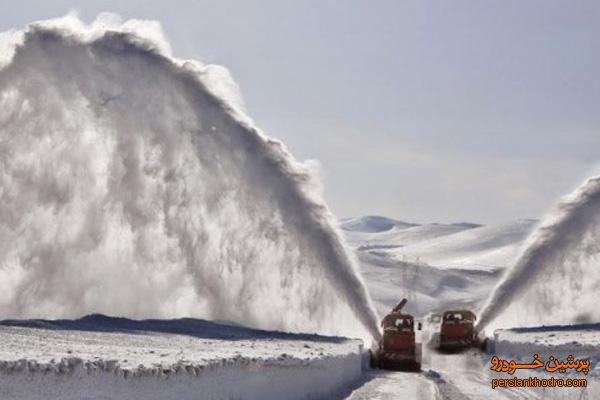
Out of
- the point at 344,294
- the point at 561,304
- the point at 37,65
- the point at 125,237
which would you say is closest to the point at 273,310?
the point at 344,294

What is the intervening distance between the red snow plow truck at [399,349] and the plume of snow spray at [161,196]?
12.6 feet

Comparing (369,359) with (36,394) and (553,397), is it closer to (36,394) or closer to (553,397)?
(553,397)

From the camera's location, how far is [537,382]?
22094mm

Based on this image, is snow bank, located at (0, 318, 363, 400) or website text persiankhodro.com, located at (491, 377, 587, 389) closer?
snow bank, located at (0, 318, 363, 400)

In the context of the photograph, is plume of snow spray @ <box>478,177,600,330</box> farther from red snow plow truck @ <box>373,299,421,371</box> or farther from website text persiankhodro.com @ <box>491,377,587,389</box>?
website text persiankhodro.com @ <box>491,377,587,389</box>

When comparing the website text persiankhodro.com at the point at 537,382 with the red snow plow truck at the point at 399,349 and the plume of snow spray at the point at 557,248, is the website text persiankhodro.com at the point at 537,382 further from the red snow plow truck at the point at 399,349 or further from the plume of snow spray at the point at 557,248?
the plume of snow spray at the point at 557,248

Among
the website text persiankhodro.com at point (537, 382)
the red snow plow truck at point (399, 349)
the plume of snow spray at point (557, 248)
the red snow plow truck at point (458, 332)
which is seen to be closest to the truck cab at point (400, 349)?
the red snow plow truck at point (399, 349)

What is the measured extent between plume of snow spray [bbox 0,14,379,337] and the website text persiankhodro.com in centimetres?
1352

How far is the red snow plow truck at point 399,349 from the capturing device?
3325 centimetres

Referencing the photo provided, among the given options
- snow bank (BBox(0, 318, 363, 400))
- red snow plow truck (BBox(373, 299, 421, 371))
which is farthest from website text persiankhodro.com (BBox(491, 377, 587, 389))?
red snow plow truck (BBox(373, 299, 421, 371))

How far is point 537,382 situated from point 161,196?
22.9 m

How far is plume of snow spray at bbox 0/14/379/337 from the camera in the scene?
37688 millimetres

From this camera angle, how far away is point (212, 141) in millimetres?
41250

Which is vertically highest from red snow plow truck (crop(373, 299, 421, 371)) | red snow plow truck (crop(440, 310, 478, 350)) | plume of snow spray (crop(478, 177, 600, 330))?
plume of snow spray (crop(478, 177, 600, 330))
